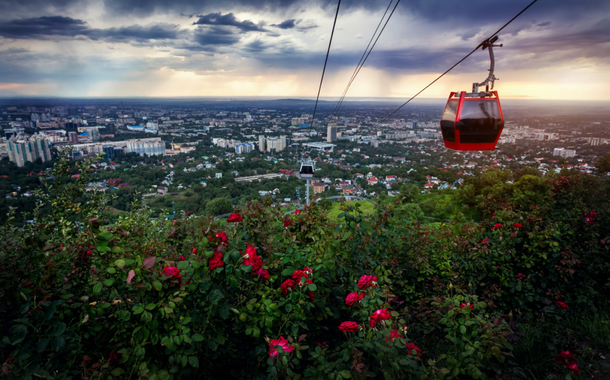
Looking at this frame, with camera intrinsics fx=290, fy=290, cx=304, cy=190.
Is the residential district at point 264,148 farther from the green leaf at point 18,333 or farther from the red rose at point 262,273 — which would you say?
the green leaf at point 18,333

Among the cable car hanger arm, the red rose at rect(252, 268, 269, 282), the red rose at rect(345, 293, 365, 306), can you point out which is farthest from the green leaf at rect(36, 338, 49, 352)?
the cable car hanger arm

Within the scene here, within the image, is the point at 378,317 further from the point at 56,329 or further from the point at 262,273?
the point at 56,329

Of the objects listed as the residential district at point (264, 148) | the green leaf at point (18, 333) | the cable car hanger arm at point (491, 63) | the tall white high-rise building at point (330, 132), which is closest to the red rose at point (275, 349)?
the green leaf at point (18, 333)

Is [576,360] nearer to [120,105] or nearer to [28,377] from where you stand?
[28,377]

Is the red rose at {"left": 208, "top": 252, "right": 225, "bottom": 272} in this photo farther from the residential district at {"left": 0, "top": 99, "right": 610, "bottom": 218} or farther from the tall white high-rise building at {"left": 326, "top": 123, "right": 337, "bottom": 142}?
the tall white high-rise building at {"left": 326, "top": 123, "right": 337, "bottom": 142}

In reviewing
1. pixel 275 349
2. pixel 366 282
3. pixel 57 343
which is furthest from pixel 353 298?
pixel 57 343

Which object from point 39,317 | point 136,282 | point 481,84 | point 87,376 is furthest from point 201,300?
point 481,84
